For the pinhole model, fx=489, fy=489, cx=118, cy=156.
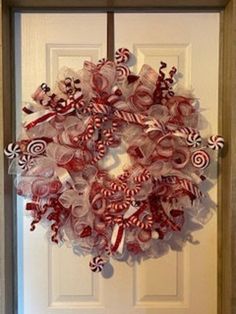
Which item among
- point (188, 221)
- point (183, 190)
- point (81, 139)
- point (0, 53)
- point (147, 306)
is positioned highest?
point (0, 53)

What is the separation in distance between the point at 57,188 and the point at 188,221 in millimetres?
517

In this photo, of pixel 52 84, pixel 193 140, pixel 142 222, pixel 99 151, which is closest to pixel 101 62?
pixel 52 84

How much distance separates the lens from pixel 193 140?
1.73m

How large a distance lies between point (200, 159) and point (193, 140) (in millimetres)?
73

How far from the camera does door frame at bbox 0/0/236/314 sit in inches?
67.0

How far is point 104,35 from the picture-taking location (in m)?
1.85

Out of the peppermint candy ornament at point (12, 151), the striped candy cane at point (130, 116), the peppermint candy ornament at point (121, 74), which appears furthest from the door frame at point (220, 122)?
the striped candy cane at point (130, 116)

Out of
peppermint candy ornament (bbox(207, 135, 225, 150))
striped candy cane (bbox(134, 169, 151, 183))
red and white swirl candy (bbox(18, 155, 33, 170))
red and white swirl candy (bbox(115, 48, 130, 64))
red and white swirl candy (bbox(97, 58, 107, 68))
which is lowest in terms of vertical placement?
striped candy cane (bbox(134, 169, 151, 183))

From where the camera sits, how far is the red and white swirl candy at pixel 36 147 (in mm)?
1719

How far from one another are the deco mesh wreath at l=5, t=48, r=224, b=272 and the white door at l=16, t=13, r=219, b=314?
100 millimetres

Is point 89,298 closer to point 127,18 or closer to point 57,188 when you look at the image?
point 57,188

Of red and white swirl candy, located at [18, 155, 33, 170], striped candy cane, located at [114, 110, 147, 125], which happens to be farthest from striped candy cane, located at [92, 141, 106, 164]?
red and white swirl candy, located at [18, 155, 33, 170]

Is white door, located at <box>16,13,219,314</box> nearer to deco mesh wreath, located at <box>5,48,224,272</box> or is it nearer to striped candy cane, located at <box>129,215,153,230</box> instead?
deco mesh wreath, located at <box>5,48,224,272</box>

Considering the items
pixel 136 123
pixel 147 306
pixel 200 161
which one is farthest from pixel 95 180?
pixel 147 306
